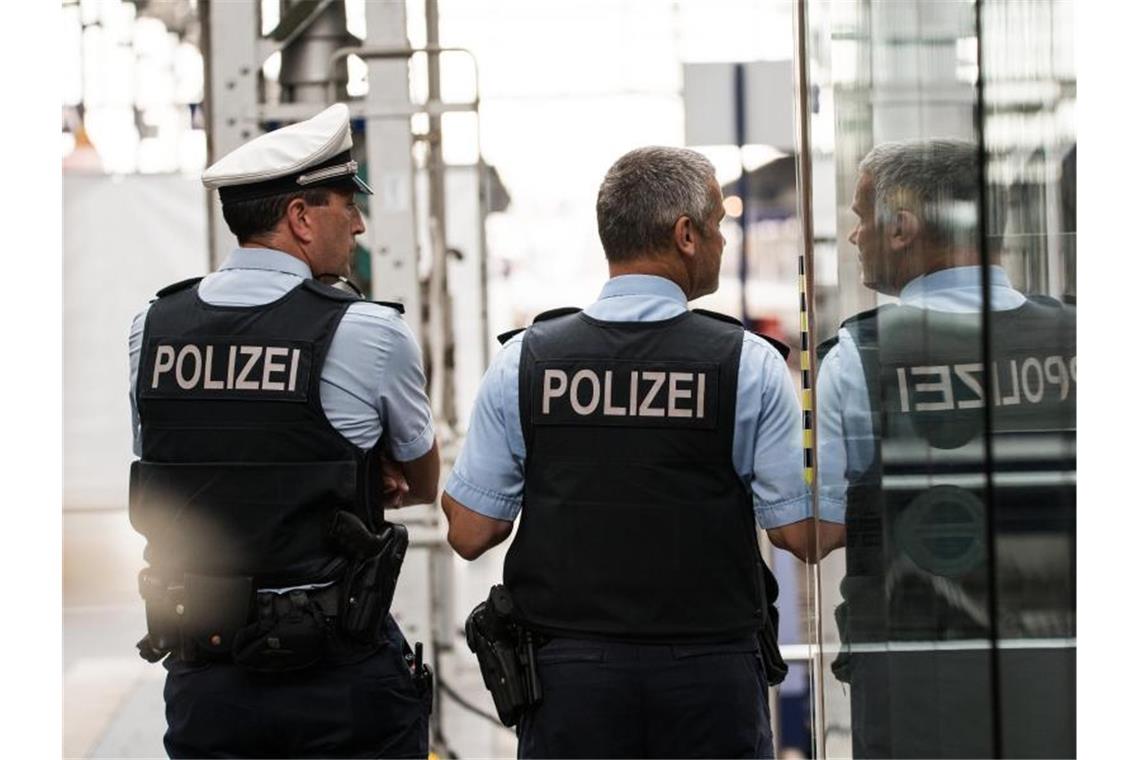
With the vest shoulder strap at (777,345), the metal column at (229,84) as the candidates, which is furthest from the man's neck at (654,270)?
the metal column at (229,84)

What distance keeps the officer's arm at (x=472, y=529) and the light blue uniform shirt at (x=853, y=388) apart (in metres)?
0.62

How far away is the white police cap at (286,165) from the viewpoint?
7.96 feet

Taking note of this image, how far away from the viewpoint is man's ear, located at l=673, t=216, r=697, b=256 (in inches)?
91.3

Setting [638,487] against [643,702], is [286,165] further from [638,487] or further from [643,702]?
[643,702]

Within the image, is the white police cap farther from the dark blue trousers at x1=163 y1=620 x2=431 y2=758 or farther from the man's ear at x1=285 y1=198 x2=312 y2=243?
the dark blue trousers at x1=163 y1=620 x2=431 y2=758

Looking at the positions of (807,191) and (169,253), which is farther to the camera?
(169,253)

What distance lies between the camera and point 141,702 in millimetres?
4840

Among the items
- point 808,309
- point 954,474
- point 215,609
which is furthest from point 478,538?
point 954,474

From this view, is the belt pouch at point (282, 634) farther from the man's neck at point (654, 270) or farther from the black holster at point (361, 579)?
the man's neck at point (654, 270)

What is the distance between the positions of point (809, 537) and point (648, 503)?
0.25 metres

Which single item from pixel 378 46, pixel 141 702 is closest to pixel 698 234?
pixel 378 46
